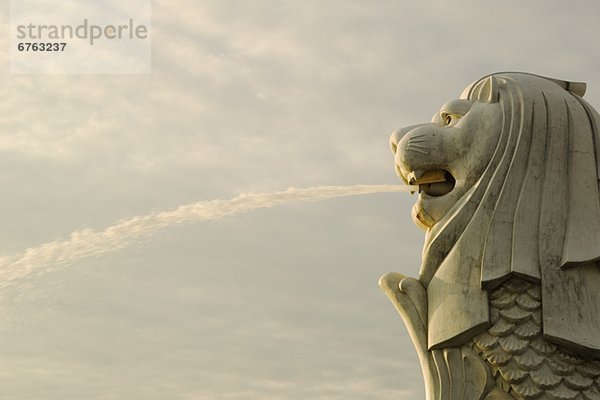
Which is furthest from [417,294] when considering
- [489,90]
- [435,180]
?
[489,90]

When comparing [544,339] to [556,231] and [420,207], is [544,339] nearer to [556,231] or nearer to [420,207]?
[556,231]

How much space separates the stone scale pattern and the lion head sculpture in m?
0.08

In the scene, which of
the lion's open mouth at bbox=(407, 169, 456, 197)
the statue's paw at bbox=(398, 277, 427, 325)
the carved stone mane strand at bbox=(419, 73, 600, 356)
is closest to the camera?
the carved stone mane strand at bbox=(419, 73, 600, 356)

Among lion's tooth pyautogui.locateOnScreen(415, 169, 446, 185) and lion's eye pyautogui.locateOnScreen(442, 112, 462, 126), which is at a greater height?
lion's eye pyautogui.locateOnScreen(442, 112, 462, 126)

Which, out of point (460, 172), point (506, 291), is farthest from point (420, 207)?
point (506, 291)

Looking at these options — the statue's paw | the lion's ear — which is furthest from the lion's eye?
the statue's paw

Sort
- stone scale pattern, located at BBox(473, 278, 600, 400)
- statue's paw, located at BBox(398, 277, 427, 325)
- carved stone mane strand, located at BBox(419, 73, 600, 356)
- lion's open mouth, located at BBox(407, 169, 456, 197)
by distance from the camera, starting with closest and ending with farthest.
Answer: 1. stone scale pattern, located at BBox(473, 278, 600, 400)
2. carved stone mane strand, located at BBox(419, 73, 600, 356)
3. statue's paw, located at BBox(398, 277, 427, 325)
4. lion's open mouth, located at BBox(407, 169, 456, 197)

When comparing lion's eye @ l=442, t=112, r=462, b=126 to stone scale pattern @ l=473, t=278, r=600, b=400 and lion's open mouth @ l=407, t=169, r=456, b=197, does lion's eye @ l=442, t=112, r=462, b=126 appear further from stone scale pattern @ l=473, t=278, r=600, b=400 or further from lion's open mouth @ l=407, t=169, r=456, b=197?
stone scale pattern @ l=473, t=278, r=600, b=400

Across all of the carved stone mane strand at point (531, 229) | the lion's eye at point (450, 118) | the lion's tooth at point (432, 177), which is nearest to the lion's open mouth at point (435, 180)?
the lion's tooth at point (432, 177)

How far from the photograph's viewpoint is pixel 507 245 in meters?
7.68

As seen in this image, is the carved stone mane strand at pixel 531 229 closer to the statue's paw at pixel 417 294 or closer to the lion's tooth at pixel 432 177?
the statue's paw at pixel 417 294

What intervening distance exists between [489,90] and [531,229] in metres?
1.23

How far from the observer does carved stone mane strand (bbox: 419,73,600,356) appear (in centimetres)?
754

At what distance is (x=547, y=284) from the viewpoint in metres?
7.55
